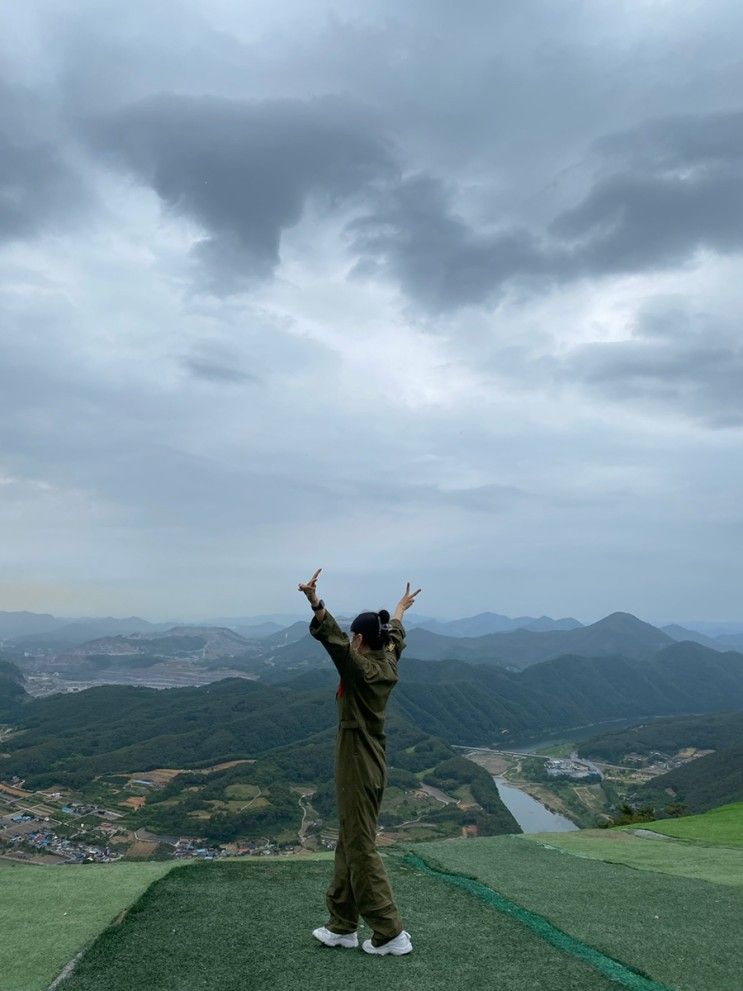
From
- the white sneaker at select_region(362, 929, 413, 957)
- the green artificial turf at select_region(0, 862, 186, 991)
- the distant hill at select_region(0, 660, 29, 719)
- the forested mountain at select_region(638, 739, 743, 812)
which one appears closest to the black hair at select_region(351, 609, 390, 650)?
the white sneaker at select_region(362, 929, 413, 957)

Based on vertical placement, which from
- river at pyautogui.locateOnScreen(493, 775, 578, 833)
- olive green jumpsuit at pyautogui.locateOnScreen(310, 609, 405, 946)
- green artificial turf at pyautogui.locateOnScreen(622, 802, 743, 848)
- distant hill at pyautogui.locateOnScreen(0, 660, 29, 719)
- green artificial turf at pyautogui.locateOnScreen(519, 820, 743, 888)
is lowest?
river at pyautogui.locateOnScreen(493, 775, 578, 833)

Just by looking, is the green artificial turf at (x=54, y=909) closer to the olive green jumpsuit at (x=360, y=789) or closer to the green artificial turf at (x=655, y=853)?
the olive green jumpsuit at (x=360, y=789)

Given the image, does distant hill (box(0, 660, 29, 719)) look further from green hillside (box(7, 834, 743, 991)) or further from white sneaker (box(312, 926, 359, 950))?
white sneaker (box(312, 926, 359, 950))

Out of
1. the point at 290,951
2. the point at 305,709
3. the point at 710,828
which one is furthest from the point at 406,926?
the point at 305,709

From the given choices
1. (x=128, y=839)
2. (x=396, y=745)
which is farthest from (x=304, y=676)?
(x=128, y=839)

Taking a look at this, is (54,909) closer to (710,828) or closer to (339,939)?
(339,939)
